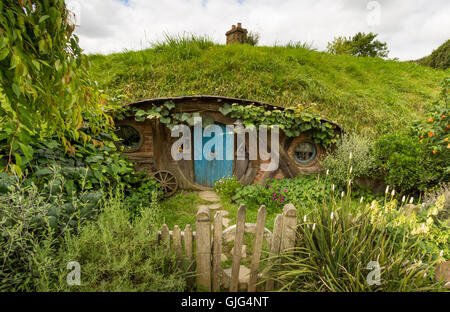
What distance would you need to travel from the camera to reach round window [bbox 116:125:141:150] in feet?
18.1

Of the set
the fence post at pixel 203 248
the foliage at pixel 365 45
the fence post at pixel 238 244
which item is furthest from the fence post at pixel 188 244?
the foliage at pixel 365 45

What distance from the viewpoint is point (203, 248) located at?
2121 millimetres

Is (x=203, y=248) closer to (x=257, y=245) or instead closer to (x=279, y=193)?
(x=257, y=245)

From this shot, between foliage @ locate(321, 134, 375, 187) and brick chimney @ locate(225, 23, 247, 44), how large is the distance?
6.66 meters

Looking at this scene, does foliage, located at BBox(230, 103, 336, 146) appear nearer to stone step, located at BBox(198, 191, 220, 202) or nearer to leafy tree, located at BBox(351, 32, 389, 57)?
stone step, located at BBox(198, 191, 220, 202)

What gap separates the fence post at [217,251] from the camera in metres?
2.08

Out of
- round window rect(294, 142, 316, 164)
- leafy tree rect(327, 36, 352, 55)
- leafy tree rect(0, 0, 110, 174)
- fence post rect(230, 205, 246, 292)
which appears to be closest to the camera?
leafy tree rect(0, 0, 110, 174)

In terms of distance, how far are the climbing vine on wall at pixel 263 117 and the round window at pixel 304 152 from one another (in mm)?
327

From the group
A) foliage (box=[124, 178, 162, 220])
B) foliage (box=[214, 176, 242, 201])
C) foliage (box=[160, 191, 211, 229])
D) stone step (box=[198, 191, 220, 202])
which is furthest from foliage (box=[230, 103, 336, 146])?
foliage (box=[124, 178, 162, 220])

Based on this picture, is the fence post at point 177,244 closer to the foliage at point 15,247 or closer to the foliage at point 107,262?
the foliage at point 107,262
